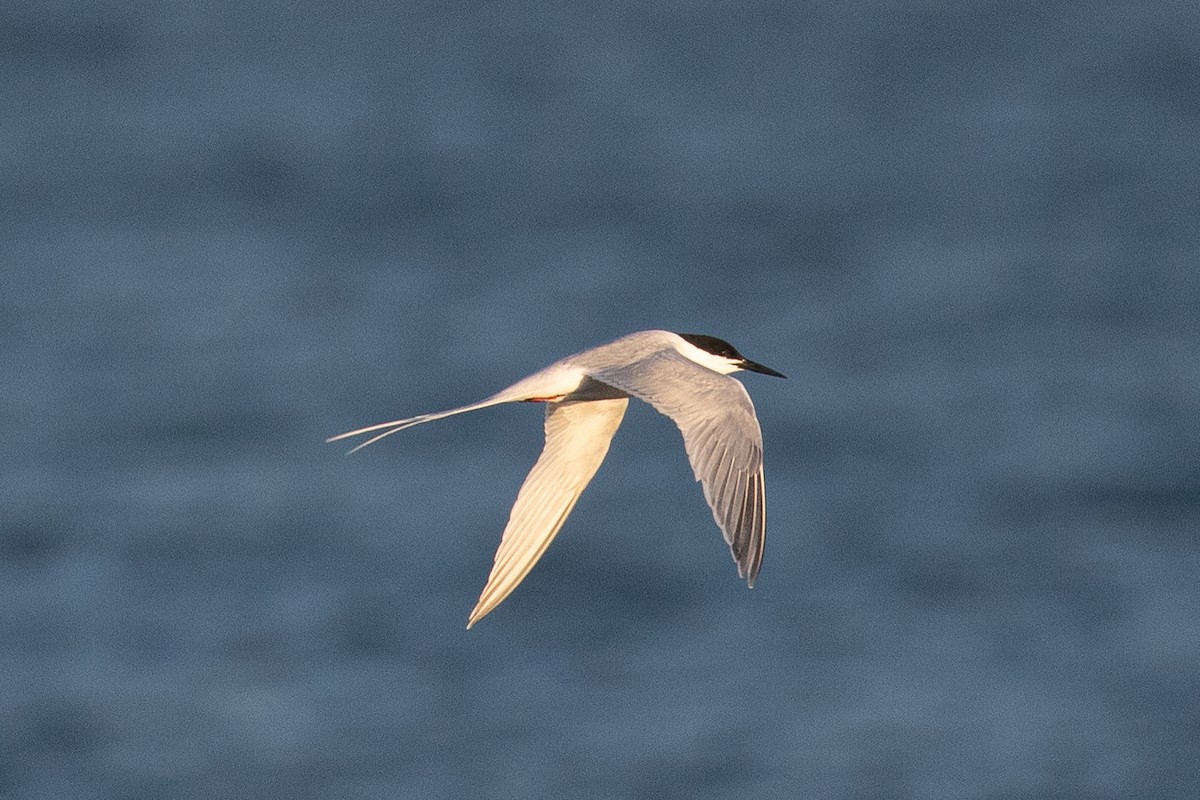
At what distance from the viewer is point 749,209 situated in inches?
894

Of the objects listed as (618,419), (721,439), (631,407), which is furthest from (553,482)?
(631,407)

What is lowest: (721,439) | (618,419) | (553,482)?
(553,482)

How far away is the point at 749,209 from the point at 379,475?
20.4 ft

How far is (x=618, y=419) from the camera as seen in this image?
27.8ft

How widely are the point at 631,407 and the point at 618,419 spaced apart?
10924mm

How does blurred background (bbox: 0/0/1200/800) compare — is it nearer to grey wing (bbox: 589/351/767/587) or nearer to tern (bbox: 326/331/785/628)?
tern (bbox: 326/331/785/628)

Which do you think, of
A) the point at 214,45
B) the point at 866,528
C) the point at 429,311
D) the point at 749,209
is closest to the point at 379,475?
the point at 429,311

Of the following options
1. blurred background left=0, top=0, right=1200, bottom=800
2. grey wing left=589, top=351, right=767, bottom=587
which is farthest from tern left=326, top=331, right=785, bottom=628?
blurred background left=0, top=0, right=1200, bottom=800

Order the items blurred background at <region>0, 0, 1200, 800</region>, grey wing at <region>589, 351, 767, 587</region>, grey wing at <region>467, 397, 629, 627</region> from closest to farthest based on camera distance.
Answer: grey wing at <region>589, 351, 767, 587</region>
grey wing at <region>467, 397, 629, 627</region>
blurred background at <region>0, 0, 1200, 800</region>

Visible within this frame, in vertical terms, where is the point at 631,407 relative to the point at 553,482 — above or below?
below

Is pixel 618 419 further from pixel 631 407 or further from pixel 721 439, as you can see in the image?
pixel 631 407

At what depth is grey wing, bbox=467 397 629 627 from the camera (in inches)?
312

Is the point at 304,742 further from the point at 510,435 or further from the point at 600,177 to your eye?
the point at 600,177

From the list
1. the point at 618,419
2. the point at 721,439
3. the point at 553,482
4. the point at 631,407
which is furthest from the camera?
the point at 631,407
